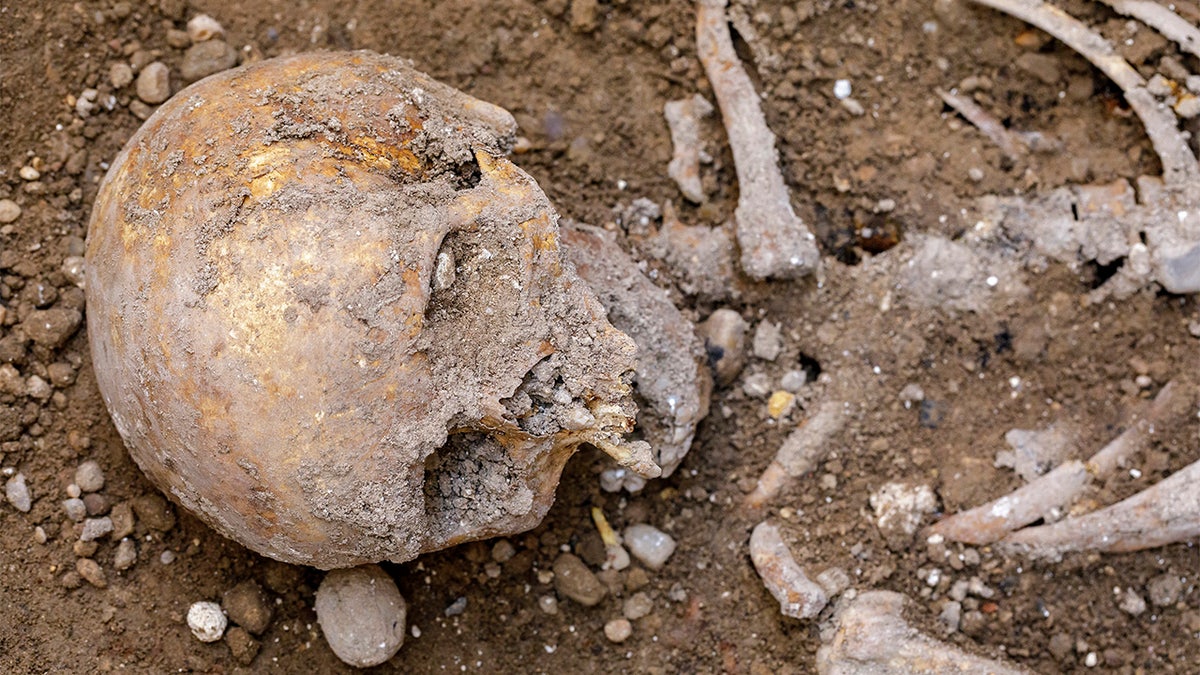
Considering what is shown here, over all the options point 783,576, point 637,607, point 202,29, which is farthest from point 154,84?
point 783,576

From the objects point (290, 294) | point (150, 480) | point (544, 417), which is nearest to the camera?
point (290, 294)

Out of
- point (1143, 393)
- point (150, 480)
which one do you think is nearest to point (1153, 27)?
point (1143, 393)

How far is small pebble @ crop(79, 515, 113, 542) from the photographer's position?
3.21m

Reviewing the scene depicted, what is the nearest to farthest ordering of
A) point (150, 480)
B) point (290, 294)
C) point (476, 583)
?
point (290, 294), point (150, 480), point (476, 583)

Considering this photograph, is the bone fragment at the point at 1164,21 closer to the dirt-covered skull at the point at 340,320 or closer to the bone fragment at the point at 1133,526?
the bone fragment at the point at 1133,526

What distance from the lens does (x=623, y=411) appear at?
9.12ft

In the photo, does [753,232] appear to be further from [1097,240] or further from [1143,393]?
[1143,393]

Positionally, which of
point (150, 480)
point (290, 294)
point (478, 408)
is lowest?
point (150, 480)

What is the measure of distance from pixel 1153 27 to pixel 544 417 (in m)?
2.45

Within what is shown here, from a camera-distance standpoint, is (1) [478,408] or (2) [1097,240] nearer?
(1) [478,408]

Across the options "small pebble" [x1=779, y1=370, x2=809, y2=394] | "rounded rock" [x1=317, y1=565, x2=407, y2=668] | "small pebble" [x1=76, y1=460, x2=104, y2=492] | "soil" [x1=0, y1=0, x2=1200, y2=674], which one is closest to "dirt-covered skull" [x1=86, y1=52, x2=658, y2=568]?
"rounded rock" [x1=317, y1=565, x2=407, y2=668]

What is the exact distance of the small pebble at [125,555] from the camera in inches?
127

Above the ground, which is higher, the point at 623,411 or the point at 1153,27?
the point at 1153,27

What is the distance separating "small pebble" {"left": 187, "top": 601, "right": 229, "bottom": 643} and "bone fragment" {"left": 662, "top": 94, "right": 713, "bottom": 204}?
1922 millimetres
